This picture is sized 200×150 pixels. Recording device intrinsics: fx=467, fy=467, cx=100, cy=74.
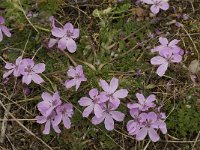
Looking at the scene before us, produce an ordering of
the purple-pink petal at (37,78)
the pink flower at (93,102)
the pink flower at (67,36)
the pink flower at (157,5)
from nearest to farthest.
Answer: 1. the pink flower at (93,102)
2. the purple-pink petal at (37,78)
3. the pink flower at (67,36)
4. the pink flower at (157,5)

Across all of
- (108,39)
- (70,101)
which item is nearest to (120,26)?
(108,39)

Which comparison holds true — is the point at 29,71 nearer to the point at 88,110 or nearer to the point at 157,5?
the point at 88,110

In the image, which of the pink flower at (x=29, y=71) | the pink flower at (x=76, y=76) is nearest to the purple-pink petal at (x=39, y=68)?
the pink flower at (x=29, y=71)

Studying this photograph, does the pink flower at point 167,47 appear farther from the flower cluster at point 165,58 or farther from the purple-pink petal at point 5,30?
the purple-pink petal at point 5,30

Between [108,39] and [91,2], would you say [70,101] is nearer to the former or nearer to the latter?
[108,39]

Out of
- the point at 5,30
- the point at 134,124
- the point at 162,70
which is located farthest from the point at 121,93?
the point at 5,30

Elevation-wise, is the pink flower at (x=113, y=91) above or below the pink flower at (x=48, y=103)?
above
